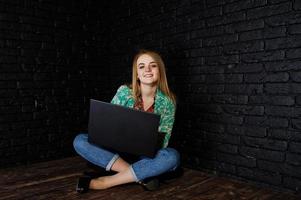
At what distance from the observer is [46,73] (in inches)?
114

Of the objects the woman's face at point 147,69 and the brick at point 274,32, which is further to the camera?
the woman's face at point 147,69

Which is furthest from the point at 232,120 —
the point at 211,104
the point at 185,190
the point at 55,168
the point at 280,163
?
the point at 55,168

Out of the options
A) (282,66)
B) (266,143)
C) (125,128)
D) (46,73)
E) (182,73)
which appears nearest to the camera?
(125,128)

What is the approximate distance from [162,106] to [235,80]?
1.94 feet

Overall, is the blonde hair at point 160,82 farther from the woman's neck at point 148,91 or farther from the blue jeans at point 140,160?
the blue jeans at point 140,160

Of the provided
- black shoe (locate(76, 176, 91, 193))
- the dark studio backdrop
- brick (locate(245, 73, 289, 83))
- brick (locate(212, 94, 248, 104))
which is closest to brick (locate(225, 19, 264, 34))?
the dark studio backdrop

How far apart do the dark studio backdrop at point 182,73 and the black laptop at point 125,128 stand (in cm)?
78

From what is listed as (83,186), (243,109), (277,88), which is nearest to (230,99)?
(243,109)

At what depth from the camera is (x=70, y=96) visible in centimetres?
310

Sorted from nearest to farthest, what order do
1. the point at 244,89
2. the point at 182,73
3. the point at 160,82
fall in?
the point at 244,89 < the point at 160,82 < the point at 182,73

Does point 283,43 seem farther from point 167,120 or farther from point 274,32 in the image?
point 167,120

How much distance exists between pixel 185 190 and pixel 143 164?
348 mm

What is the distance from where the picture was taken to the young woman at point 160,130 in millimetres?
2100

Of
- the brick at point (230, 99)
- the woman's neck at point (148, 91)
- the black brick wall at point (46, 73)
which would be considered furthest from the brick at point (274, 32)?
the black brick wall at point (46, 73)
